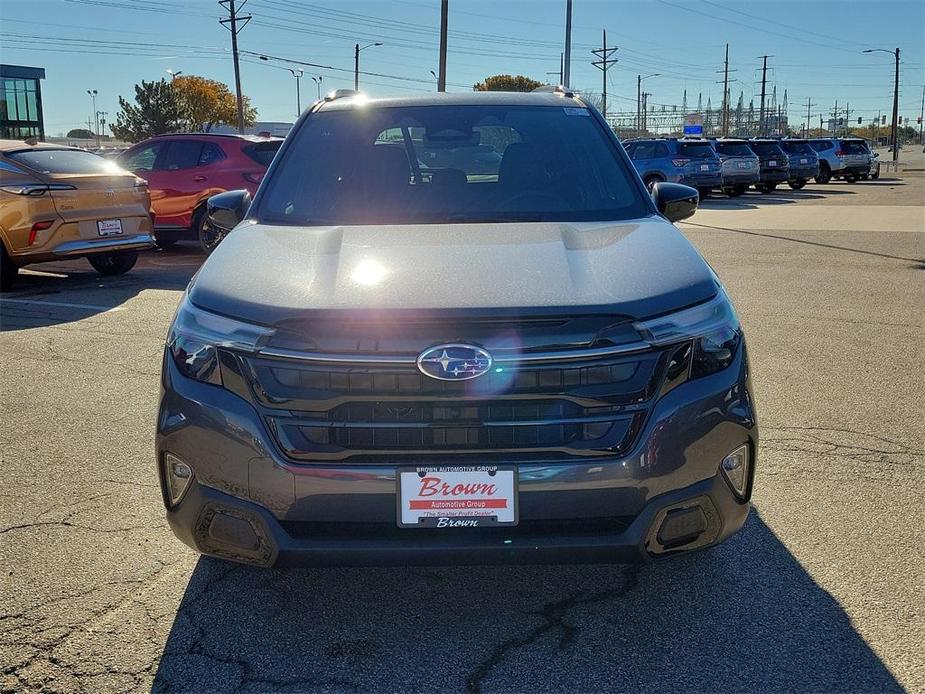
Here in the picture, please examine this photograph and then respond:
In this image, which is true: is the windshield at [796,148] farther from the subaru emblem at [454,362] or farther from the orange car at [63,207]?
the subaru emblem at [454,362]

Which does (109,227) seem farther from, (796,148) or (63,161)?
(796,148)

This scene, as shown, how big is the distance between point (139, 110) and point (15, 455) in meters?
77.4

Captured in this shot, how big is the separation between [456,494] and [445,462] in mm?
93

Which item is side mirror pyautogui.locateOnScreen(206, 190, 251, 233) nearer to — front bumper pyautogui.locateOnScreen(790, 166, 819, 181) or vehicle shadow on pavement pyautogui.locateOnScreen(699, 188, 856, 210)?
vehicle shadow on pavement pyautogui.locateOnScreen(699, 188, 856, 210)

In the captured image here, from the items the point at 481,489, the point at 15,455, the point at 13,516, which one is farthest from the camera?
the point at 15,455

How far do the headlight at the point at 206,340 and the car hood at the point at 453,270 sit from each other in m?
0.03

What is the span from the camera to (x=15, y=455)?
473 cm

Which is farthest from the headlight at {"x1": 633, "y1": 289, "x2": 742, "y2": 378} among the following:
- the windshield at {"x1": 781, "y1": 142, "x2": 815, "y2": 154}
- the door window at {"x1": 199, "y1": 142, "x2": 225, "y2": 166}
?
the windshield at {"x1": 781, "y1": 142, "x2": 815, "y2": 154}

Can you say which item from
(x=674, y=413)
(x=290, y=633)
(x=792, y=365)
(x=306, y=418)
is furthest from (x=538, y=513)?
(x=792, y=365)

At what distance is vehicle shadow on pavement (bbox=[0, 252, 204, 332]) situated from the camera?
8.62 meters

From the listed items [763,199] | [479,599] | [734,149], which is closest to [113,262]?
[479,599]

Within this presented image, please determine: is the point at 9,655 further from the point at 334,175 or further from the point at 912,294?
the point at 912,294

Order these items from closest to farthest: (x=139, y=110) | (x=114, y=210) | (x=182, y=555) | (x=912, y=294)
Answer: (x=182, y=555) < (x=912, y=294) < (x=114, y=210) < (x=139, y=110)

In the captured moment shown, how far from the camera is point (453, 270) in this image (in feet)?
9.74
